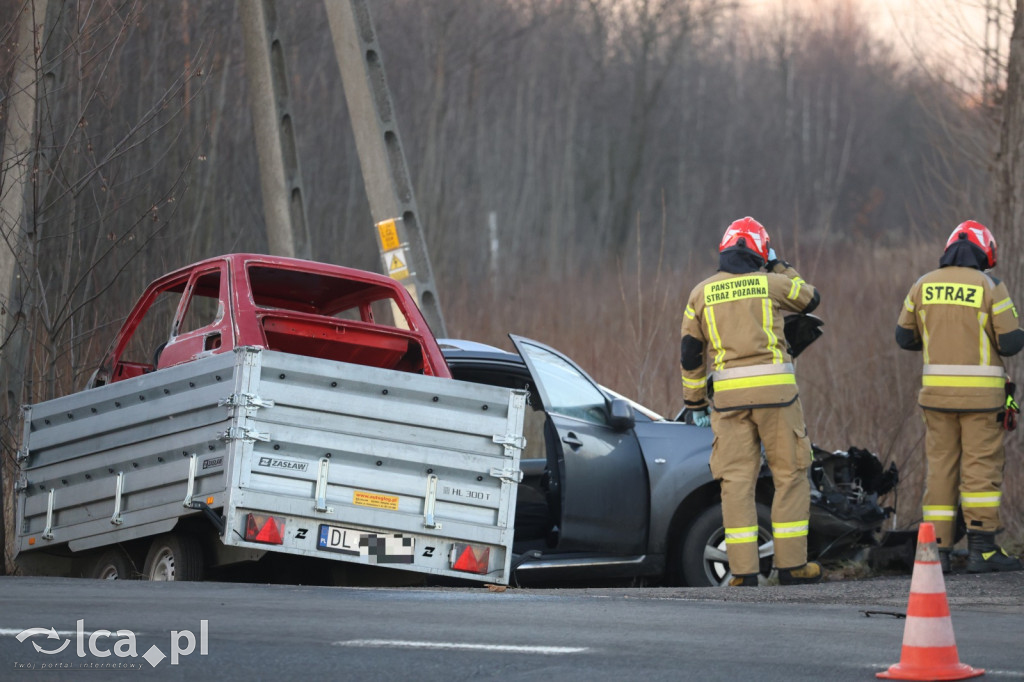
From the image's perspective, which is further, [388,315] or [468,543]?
[388,315]

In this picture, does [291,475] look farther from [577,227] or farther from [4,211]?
[577,227]

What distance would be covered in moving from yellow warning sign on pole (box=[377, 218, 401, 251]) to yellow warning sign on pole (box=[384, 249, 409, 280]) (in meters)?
0.06

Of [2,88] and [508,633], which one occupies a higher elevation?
[2,88]

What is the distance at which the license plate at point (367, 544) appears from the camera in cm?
764

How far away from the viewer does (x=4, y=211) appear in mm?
10938

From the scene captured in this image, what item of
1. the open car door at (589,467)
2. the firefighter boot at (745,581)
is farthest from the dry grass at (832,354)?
the open car door at (589,467)

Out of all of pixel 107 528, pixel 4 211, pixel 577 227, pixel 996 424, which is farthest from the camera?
pixel 577 227

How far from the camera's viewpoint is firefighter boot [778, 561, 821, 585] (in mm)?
8391

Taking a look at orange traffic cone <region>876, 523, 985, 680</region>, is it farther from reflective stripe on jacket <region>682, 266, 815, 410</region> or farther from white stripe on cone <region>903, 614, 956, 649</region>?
reflective stripe on jacket <region>682, 266, 815, 410</region>

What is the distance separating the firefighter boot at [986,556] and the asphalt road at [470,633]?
1.15 meters

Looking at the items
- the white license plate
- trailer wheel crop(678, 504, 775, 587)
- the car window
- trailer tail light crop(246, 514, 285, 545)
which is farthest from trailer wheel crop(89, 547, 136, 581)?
trailer wheel crop(678, 504, 775, 587)

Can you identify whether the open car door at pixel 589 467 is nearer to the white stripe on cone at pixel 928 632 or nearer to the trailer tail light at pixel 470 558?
the trailer tail light at pixel 470 558

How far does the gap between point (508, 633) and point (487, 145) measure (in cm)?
3882

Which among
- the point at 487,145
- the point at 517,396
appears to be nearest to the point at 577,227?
the point at 487,145
